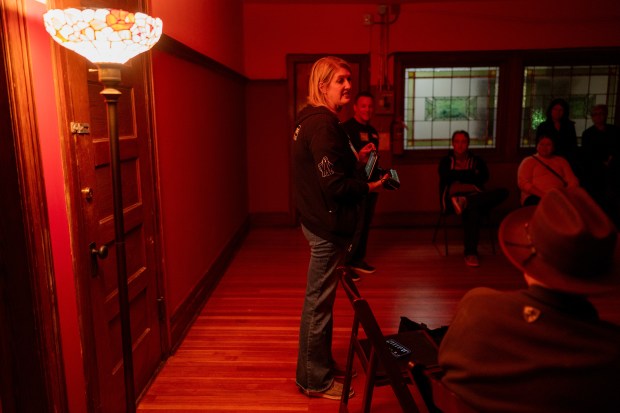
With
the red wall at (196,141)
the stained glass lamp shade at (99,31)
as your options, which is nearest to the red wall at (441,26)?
the red wall at (196,141)

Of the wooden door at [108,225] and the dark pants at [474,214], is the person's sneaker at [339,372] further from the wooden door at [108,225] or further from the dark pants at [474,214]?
the dark pants at [474,214]

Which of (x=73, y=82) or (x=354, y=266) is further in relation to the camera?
(x=354, y=266)

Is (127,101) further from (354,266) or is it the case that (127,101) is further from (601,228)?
(354,266)

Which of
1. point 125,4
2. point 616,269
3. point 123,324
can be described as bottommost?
point 123,324

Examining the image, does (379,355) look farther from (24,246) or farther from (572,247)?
(24,246)

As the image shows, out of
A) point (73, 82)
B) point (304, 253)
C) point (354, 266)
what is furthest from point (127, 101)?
point (304, 253)

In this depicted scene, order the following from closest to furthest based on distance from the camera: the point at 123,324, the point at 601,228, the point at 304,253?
the point at 601,228 → the point at 123,324 → the point at 304,253

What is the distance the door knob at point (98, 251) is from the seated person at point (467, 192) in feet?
11.1

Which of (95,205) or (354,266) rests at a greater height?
(95,205)

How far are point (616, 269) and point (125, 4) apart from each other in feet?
6.83

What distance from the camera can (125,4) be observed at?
2.10 meters

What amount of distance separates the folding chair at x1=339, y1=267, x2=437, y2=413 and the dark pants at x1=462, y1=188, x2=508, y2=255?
2.36 m

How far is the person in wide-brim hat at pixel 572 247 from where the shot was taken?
944 mm

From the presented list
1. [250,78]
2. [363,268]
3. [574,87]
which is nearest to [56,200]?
[363,268]
